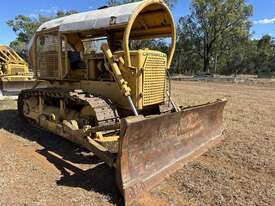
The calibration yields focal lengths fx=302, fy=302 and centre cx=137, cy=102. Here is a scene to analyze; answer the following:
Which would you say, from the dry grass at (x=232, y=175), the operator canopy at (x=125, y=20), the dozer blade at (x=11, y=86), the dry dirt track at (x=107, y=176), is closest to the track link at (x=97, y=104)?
the dry dirt track at (x=107, y=176)

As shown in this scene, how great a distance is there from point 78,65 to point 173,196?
3848 mm

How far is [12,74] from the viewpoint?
13.3m

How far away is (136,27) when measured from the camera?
6609 millimetres

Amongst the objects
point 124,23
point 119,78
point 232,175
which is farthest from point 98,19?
point 232,175

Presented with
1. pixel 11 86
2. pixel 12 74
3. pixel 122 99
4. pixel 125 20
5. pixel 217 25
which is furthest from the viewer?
pixel 217 25

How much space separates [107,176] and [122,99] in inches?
60.6

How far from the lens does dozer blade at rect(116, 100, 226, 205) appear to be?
157 inches

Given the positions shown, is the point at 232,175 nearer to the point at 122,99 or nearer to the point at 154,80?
the point at 154,80

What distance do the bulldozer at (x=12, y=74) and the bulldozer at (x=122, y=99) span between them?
4.71 meters

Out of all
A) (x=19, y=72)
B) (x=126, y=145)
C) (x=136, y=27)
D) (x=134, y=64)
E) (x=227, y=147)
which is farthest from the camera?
(x=19, y=72)

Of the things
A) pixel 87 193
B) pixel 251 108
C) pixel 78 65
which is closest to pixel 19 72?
pixel 78 65

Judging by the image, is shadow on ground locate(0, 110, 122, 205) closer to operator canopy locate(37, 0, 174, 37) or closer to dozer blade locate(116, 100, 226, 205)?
dozer blade locate(116, 100, 226, 205)

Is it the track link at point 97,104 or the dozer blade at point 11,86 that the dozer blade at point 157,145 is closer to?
the track link at point 97,104

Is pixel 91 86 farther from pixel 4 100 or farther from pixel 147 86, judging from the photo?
pixel 4 100
